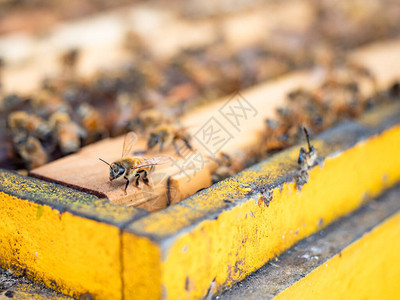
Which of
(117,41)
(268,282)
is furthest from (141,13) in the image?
(268,282)

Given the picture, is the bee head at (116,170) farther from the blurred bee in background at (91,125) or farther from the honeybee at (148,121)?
the blurred bee in background at (91,125)

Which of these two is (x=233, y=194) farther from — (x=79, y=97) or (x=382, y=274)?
(x=79, y=97)

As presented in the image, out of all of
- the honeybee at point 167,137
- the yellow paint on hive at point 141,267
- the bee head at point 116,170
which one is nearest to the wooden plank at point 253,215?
the yellow paint on hive at point 141,267

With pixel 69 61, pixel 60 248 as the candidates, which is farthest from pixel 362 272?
pixel 69 61

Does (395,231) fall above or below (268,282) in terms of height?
below

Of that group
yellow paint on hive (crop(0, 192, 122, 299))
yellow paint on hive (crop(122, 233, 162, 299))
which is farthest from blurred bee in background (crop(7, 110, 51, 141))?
yellow paint on hive (crop(122, 233, 162, 299))

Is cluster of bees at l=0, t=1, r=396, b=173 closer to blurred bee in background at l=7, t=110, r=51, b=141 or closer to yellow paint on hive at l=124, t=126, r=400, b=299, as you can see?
blurred bee in background at l=7, t=110, r=51, b=141

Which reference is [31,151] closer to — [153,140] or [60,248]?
[153,140]
